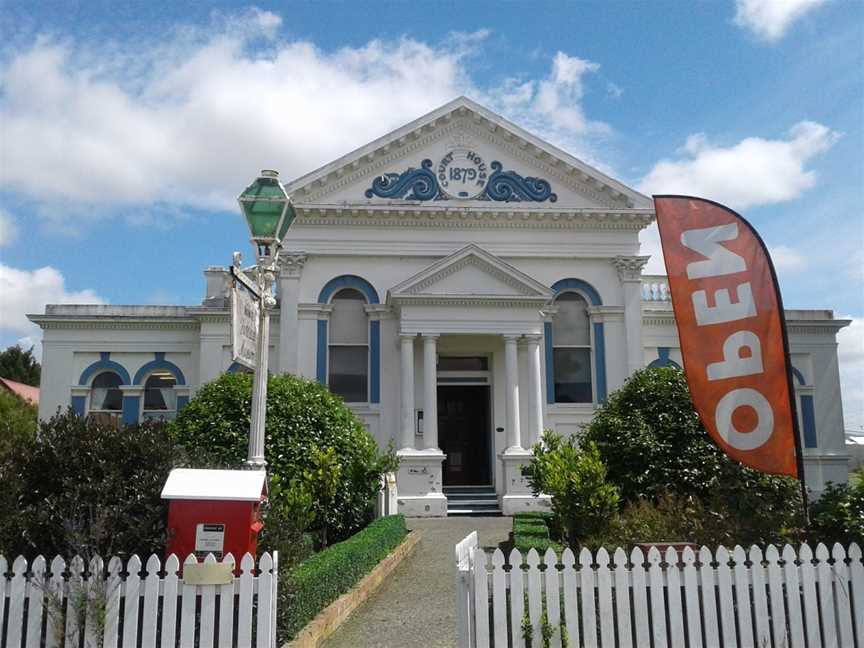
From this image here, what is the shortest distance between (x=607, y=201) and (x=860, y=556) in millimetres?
16628

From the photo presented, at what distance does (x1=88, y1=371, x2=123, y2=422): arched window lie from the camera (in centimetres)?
2286

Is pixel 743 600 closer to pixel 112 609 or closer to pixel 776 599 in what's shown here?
pixel 776 599

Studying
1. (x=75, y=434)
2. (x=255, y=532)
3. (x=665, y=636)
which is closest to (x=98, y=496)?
(x=75, y=434)

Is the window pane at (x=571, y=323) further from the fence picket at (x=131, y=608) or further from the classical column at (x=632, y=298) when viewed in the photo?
the fence picket at (x=131, y=608)

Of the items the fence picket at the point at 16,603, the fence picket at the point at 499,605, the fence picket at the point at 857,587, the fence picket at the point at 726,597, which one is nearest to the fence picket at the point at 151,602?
the fence picket at the point at 16,603

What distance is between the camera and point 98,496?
7.49 m

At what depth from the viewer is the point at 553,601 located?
21.2ft

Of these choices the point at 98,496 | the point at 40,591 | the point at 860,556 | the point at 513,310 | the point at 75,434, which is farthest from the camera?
the point at 513,310

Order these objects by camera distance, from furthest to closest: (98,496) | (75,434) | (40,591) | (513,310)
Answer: (513,310) → (75,434) → (98,496) → (40,591)

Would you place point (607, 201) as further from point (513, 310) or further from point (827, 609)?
point (827, 609)

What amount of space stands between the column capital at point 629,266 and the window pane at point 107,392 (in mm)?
15439

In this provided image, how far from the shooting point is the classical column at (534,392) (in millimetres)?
20234

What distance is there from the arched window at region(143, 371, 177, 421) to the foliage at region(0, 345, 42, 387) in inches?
1349

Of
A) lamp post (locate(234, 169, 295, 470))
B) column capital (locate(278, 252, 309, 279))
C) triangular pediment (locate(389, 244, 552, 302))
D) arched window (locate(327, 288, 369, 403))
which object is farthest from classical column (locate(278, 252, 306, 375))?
lamp post (locate(234, 169, 295, 470))
